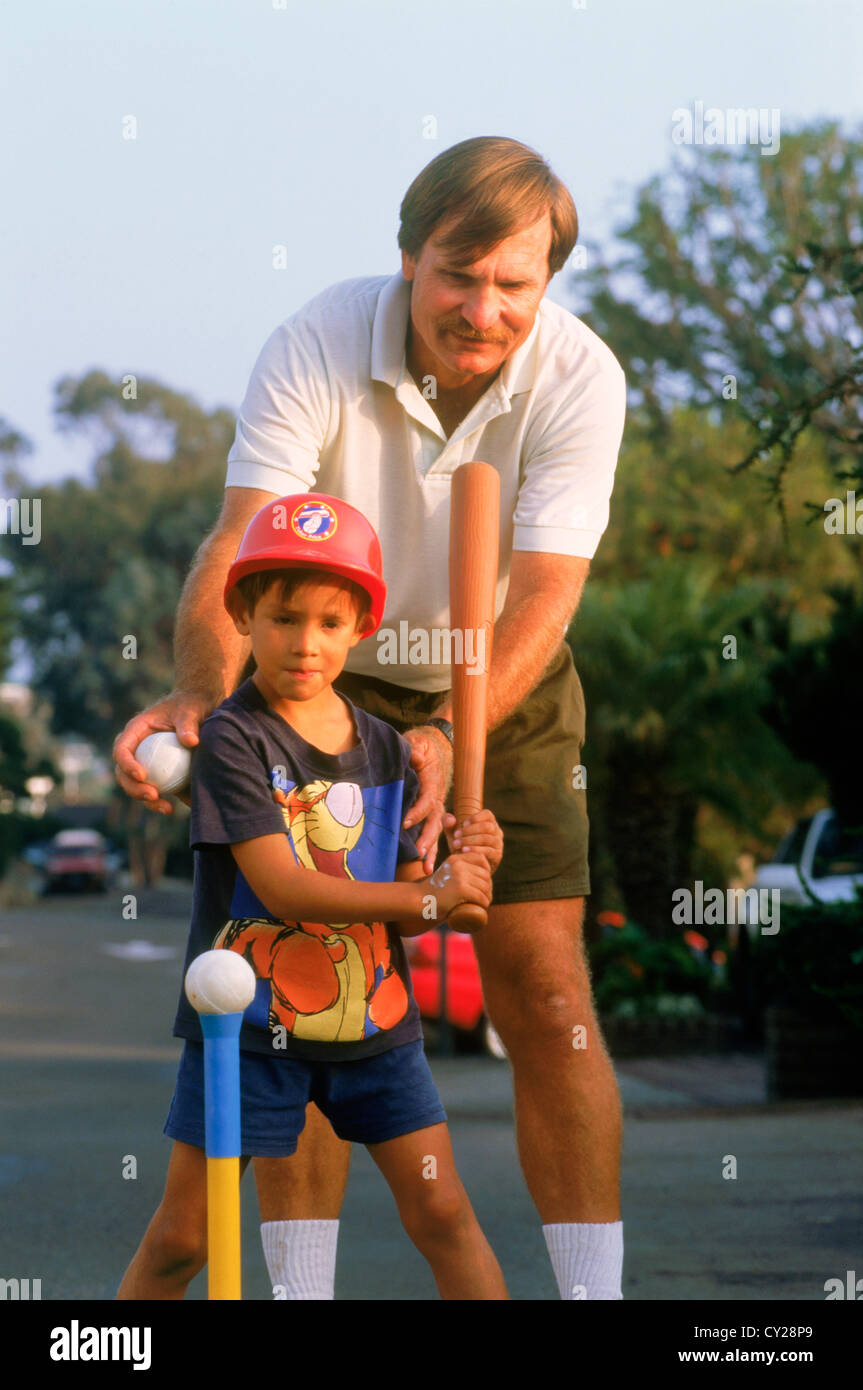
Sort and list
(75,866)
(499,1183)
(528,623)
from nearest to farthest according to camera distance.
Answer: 1. (528,623)
2. (499,1183)
3. (75,866)

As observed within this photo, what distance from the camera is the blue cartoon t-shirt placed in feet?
9.57

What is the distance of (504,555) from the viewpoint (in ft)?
11.8

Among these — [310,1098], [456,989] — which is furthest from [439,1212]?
[456,989]

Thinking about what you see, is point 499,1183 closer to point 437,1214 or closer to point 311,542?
point 437,1214

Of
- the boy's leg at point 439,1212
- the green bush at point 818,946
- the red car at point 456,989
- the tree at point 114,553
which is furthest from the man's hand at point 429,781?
the tree at point 114,553

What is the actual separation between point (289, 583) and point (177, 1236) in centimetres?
103

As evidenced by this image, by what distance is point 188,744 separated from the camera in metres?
2.96

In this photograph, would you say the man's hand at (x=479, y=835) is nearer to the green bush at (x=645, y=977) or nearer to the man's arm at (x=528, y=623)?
the man's arm at (x=528, y=623)

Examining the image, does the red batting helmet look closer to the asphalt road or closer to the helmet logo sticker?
the helmet logo sticker

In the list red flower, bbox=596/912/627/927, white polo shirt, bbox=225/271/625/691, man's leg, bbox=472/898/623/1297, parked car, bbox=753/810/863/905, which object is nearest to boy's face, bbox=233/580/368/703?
white polo shirt, bbox=225/271/625/691

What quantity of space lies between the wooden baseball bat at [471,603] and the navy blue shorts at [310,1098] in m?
0.27

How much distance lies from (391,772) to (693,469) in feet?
60.6

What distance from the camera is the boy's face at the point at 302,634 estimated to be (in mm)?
2957
